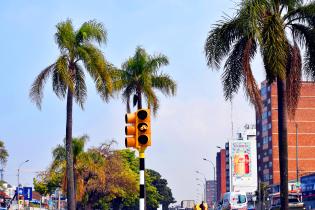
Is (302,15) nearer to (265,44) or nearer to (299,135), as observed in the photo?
(265,44)

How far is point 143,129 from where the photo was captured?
17.9 m

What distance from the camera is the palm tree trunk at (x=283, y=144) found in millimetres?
24984

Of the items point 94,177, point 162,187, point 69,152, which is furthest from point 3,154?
point 162,187

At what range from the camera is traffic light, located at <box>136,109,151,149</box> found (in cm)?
1789

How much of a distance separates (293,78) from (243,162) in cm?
14832

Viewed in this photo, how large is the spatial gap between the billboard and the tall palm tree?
5438 inches

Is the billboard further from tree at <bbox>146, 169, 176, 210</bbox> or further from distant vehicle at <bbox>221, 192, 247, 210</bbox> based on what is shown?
distant vehicle at <bbox>221, 192, 247, 210</bbox>

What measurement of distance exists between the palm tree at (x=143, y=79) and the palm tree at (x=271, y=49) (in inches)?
771

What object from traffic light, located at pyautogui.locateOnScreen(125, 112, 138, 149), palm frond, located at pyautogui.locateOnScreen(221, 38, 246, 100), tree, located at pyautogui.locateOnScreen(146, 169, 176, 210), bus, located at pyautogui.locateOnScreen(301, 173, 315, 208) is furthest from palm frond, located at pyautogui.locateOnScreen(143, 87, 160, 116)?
tree, located at pyautogui.locateOnScreen(146, 169, 176, 210)

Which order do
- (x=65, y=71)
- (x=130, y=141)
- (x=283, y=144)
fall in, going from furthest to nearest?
(x=65, y=71), (x=283, y=144), (x=130, y=141)

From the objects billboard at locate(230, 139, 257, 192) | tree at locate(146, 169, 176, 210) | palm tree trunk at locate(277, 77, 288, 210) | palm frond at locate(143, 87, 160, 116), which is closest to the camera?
palm tree trunk at locate(277, 77, 288, 210)

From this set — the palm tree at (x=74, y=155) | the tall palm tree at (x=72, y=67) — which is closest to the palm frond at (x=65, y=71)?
the tall palm tree at (x=72, y=67)

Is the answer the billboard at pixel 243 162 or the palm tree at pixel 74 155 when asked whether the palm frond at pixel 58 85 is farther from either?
the billboard at pixel 243 162

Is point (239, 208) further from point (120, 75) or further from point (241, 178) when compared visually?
point (241, 178)
